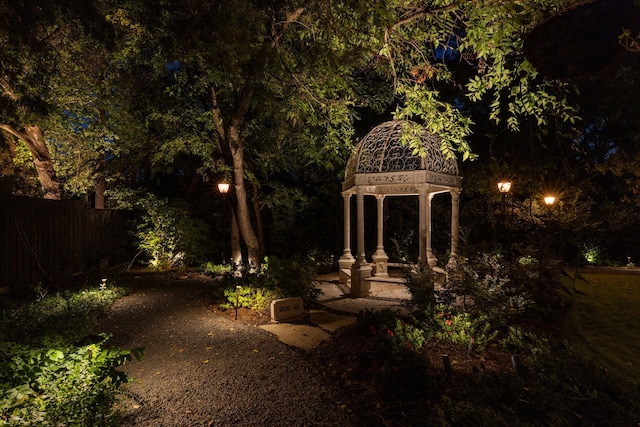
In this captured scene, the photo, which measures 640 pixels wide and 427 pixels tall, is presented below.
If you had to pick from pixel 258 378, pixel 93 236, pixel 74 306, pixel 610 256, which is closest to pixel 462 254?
pixel 258 378

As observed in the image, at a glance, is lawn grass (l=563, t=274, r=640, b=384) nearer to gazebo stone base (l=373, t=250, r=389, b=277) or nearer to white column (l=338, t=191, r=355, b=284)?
gazebo stone base (l=373, t=250, r=389, b=277)

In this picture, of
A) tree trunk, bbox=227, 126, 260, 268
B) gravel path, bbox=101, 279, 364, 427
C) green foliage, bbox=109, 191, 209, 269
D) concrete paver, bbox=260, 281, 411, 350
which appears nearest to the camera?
gravel path, bbox=101, 279, 364, 427

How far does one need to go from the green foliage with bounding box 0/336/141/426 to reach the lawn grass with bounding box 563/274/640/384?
4.50 metres

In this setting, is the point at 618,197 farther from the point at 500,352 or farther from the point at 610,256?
the point at 500,352

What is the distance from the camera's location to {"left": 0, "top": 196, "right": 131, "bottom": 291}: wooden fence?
8539mm

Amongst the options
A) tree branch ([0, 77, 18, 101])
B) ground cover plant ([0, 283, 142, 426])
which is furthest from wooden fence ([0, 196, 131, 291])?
ground cover plant ([0, 283, 142, 426])

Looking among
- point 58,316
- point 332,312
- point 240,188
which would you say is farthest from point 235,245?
point 58,316

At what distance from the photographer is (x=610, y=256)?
16188mm

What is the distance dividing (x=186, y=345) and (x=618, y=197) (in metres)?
17.8

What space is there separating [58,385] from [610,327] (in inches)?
344

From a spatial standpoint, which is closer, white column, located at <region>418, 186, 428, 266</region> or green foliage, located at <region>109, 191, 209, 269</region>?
white column, located at <region>418, 186, 428, 266</region>

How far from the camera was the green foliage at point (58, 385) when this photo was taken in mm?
2971

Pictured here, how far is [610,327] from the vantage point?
7.54 metres

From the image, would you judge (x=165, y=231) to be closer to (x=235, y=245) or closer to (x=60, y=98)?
(x=235, y=245)
